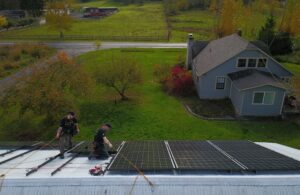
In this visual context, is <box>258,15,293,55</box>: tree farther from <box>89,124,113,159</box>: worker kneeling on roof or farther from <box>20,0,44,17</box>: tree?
<box>20,0,44,17</box>: tree

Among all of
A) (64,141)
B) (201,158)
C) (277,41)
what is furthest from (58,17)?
(201,158)

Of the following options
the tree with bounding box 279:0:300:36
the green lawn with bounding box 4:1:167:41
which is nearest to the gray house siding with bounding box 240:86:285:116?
the tree with bounding box 279:0:300:36

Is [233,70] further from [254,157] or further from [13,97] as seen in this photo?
[13,97]

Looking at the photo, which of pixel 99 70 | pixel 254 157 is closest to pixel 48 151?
pixel 254 157

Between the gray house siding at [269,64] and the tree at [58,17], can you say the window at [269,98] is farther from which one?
the tree at [58,17]

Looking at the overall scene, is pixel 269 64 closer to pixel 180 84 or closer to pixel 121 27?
pixel 180 84

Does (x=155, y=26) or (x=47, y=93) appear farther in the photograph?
(x=155, y=26)
